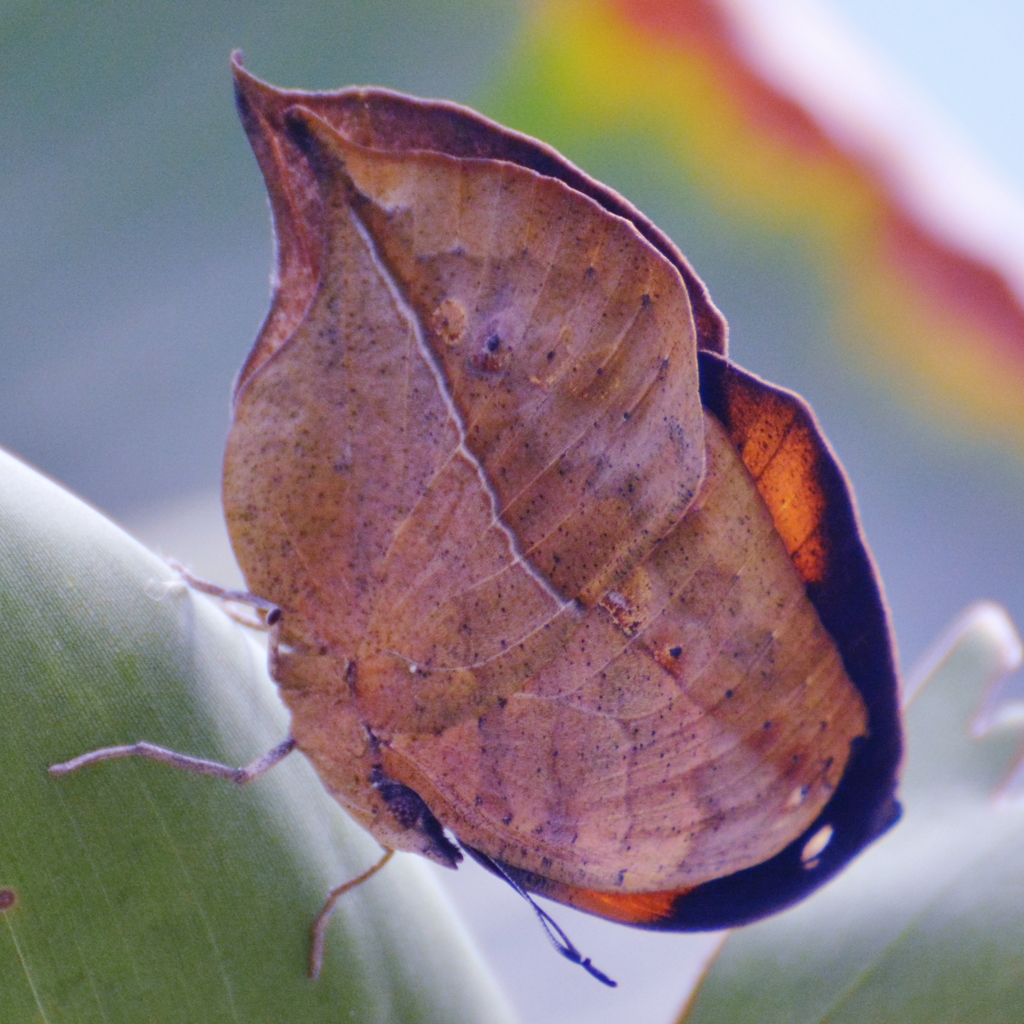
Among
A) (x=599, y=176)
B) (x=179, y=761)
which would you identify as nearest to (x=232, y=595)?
(x=179, y=761)

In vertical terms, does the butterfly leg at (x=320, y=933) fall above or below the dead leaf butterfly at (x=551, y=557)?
below

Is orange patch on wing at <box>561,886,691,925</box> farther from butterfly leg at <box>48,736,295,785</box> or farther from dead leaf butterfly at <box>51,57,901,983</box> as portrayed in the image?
butterfly leg at <box>48,736,295,785</box>

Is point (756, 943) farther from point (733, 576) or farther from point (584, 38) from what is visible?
point (584, 38)

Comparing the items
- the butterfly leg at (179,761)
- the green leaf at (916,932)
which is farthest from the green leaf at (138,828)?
the green leaf at (916,932)

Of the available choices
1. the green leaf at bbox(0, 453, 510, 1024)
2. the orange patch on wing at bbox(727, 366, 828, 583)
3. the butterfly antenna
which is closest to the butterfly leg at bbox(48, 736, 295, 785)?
the green leaf at bbox(0, 453, 510, 1024)

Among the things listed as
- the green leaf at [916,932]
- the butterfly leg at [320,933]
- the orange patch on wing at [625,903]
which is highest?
the green leaf at [916,932]

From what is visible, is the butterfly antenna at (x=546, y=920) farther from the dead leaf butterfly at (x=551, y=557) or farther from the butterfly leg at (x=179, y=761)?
the butterfly leg at (x=179, y=761)

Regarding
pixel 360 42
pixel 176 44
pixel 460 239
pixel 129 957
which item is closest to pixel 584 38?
pixel 360 42
